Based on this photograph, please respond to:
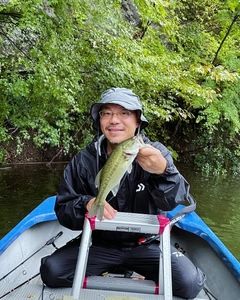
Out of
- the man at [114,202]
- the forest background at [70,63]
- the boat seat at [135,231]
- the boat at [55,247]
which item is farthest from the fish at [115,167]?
the forest background at [70,63]

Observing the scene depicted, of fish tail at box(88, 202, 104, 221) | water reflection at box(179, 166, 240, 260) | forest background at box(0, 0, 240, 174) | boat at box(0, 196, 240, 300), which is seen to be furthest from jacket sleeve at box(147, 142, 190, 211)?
water reflection at box(179, 166, 240, 260)

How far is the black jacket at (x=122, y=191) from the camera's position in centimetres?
258

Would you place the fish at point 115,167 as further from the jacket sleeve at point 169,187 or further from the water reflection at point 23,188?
the water reflection at point 23,188

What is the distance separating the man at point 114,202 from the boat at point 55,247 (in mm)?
179

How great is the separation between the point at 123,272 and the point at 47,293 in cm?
90

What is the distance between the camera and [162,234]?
2457mm

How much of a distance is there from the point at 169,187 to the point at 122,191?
45cm

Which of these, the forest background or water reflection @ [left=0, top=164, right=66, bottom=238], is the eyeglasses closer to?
the forest background

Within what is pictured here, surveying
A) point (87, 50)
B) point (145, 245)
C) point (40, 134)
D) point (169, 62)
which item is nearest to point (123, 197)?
point (145, 245)

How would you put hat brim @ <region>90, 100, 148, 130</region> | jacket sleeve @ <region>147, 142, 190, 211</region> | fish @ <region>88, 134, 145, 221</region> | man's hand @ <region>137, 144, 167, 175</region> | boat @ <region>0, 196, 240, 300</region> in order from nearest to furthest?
fish @ <region>88, 134, 145, 221</region> → man's hand @ <region>137, 144, 167, 175</region> → jacket sleeve @ <region>147, 142, 190, 211</region> → hat brim @ <region>90, 100, 148, 130</region> → boat @ <region>0, 196, 240, 300</region>

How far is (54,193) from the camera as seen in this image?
32.3 feet

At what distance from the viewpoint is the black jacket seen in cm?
258

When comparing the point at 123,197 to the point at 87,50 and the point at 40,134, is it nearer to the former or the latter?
the point at 87,50

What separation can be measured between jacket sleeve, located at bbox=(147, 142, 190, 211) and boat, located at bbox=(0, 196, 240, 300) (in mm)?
715
